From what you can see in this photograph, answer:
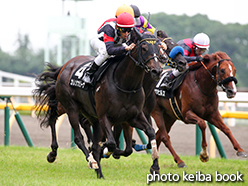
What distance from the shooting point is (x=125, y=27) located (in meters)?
4.86

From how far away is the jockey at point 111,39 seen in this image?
482 cm

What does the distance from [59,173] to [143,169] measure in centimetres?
121

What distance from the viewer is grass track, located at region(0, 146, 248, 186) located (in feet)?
15.8

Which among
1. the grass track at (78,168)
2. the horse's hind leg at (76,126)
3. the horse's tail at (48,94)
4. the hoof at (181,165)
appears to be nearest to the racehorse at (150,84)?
the grass track at (78,168)

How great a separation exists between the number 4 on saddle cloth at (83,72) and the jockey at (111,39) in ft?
0.24

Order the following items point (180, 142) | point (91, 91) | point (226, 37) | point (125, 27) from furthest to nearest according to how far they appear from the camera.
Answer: point (226, 37)
point (180, 142)
point (91, 91)
point (125, 27)

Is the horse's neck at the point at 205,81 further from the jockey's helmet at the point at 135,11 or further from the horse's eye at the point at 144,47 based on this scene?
the horse's eye at the point at 144,47

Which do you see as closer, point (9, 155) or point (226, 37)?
point (9, 155)

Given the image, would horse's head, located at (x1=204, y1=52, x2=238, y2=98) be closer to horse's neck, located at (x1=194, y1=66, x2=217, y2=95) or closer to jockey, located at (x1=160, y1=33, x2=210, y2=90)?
horse's neck, located at (x1=194, y1=66, x2=217, y2=95)

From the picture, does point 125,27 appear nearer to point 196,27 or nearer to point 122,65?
point 122,65

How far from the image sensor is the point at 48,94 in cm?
679

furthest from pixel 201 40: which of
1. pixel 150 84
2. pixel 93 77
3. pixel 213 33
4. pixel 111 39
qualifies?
pixel 213 33

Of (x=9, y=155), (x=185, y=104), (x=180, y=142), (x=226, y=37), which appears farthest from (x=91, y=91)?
(x=226, y=37)

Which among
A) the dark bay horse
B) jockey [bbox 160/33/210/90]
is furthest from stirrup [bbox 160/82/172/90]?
the dark bay horse
